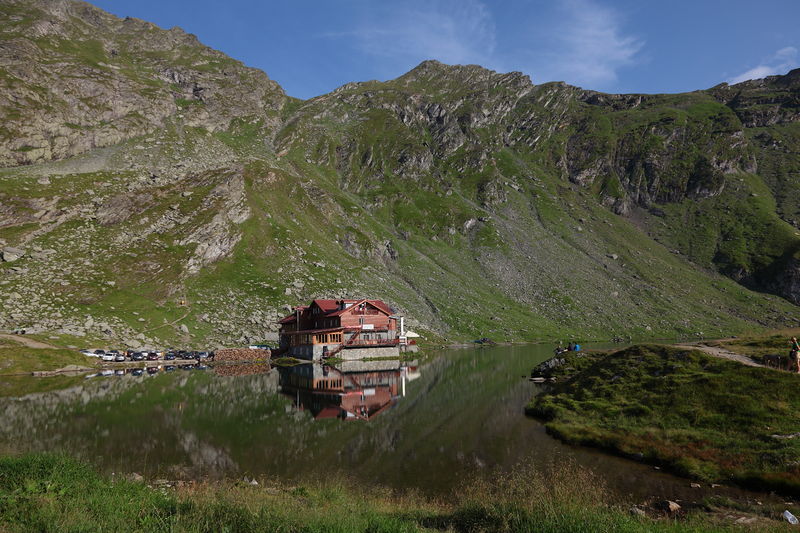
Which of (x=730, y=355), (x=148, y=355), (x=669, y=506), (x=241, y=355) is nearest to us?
(x=669, y=506)

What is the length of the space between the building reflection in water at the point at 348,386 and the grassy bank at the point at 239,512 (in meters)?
23.9

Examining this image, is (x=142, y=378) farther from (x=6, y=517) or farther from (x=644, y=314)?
(x=644, y=314)

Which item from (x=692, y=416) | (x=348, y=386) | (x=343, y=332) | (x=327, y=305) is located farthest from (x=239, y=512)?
(x=327, y=305)

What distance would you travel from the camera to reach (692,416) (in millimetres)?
29250

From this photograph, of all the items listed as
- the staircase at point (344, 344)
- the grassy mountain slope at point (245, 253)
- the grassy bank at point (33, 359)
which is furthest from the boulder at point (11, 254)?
the staircase at point (344, 344)

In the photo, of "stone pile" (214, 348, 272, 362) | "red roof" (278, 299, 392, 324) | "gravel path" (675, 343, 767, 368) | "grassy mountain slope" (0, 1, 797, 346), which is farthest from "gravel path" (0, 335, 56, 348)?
"gravel path" (675, 343, 767, 368)

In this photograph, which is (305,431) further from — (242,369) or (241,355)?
(241,355)

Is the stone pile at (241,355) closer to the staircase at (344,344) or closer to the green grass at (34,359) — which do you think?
the staircase at (344,344)

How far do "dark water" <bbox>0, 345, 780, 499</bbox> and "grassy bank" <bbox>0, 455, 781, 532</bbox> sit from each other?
6.52m

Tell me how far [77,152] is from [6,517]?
166824mm

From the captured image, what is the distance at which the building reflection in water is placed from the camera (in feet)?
142

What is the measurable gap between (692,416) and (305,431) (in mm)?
29407

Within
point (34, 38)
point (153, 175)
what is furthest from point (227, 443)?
point (34, 38)

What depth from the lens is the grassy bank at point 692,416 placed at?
22.3 metres
